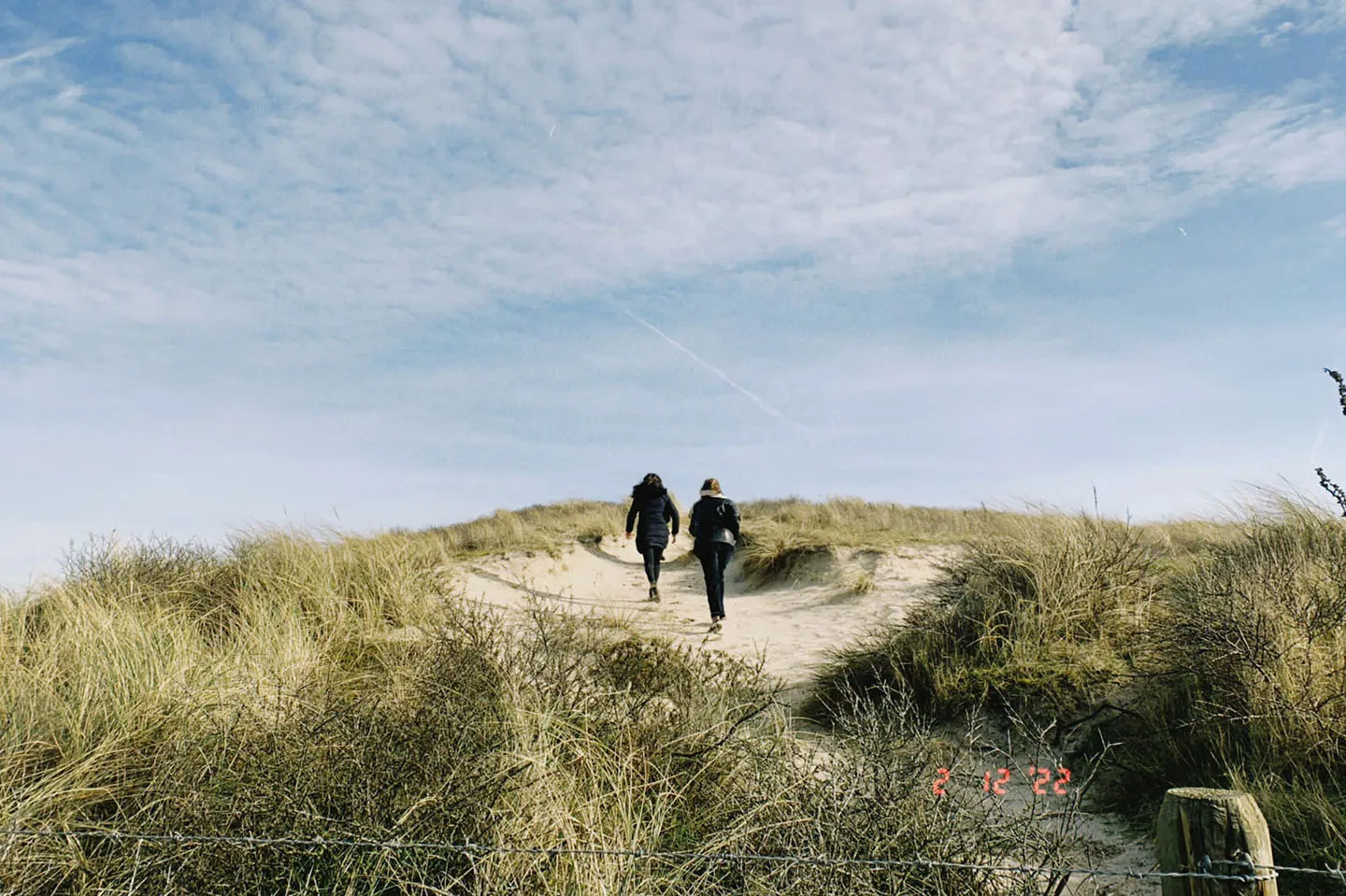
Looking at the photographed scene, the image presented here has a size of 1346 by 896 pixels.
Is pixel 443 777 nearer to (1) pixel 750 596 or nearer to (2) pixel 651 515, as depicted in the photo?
(2) pixel 651 515

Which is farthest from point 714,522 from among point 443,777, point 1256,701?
point 443,777

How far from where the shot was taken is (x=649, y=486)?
13.6 m

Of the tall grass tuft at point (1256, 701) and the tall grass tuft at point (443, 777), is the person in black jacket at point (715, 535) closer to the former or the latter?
the tall grass tuft at point (443, 777)

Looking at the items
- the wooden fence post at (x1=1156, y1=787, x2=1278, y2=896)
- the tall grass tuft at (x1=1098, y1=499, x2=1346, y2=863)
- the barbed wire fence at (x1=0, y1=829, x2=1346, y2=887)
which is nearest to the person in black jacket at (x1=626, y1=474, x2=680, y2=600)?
the tall grass tuft at (x1=1098, y1=499, x2=1346, y2=863)

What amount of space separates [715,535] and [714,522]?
6.8 inches

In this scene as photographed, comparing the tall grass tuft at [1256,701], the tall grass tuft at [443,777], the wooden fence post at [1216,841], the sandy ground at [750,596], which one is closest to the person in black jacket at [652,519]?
the sandy ground at [750,596]

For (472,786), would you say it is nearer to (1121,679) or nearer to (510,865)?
(510,865)

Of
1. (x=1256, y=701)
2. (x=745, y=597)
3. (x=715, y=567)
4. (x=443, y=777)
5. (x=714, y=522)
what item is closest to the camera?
(x=443, y=777)

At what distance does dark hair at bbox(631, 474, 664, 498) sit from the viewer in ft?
44.8

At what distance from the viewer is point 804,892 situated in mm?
3637

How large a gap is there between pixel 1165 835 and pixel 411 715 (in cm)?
328

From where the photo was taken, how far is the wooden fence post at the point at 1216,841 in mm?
3012

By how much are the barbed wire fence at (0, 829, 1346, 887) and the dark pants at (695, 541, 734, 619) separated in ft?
23.8

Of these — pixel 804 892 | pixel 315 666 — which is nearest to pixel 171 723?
pixel 315 666
